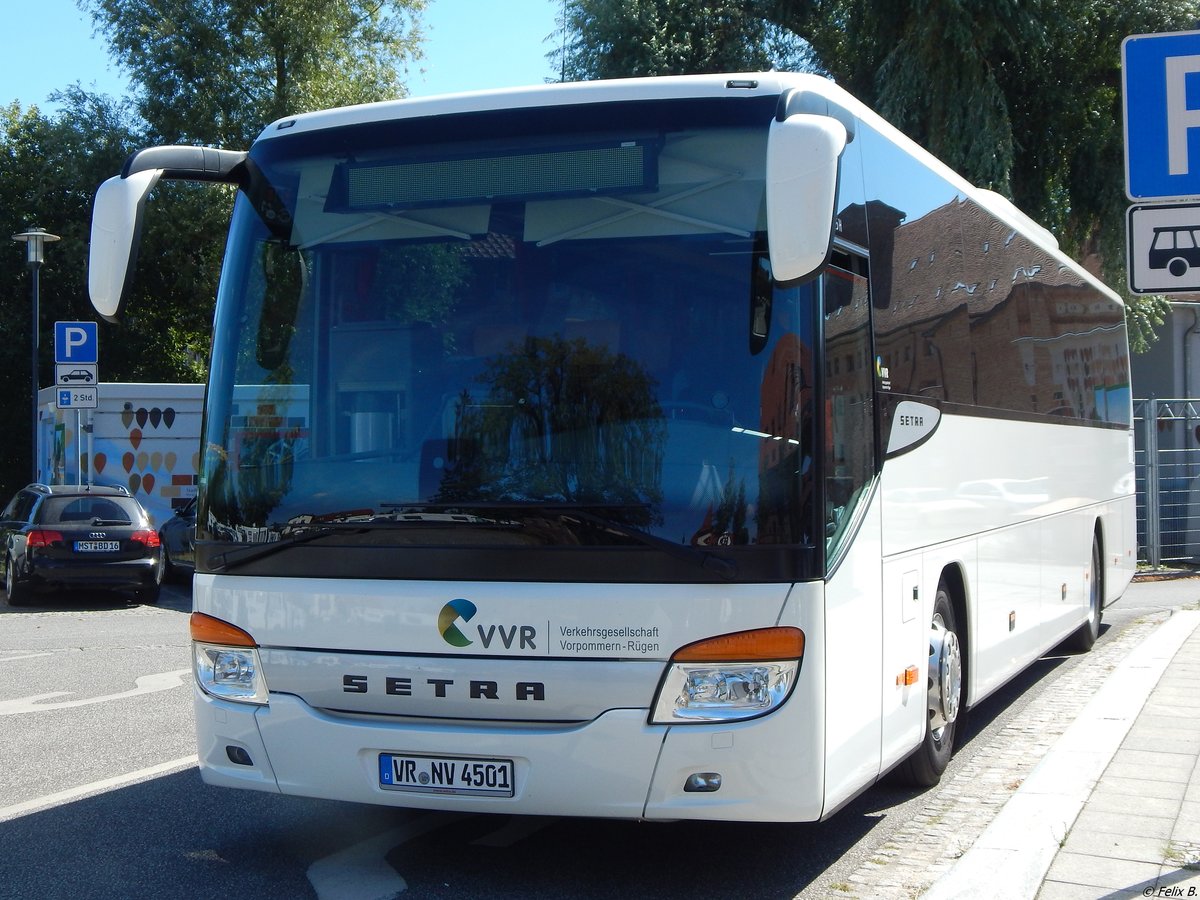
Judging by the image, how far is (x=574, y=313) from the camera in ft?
17.4

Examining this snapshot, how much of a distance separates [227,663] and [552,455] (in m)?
1.60

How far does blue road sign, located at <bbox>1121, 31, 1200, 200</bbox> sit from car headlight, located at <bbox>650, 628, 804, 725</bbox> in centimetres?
266

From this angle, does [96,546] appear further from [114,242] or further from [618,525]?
[618,525]

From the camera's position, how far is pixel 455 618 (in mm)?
5195

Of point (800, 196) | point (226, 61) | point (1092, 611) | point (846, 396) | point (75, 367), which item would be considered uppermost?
point (226, 61)

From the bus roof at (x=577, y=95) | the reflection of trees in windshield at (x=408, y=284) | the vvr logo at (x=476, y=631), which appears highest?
the bus roof at (x=577, y=95)

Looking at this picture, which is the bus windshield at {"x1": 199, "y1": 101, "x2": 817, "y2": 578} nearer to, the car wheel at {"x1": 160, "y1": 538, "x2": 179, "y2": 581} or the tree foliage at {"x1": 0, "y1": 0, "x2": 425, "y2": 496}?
the car wheel at {"x1": 160, "y1": 538, "x2": 179, "y2": 581}

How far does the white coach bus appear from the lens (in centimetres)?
499

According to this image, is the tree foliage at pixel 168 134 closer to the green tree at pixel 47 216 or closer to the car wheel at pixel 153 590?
the green tree at pixel 47 216

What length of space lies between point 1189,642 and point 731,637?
29.5ft

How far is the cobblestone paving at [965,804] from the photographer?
5465 millimetres

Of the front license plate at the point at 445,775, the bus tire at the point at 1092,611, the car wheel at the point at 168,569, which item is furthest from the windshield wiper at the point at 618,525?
the car wheel at the point at 168,569

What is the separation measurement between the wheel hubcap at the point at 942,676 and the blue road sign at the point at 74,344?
16.7 m

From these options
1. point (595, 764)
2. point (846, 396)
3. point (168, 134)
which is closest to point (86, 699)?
point (595, 764)
